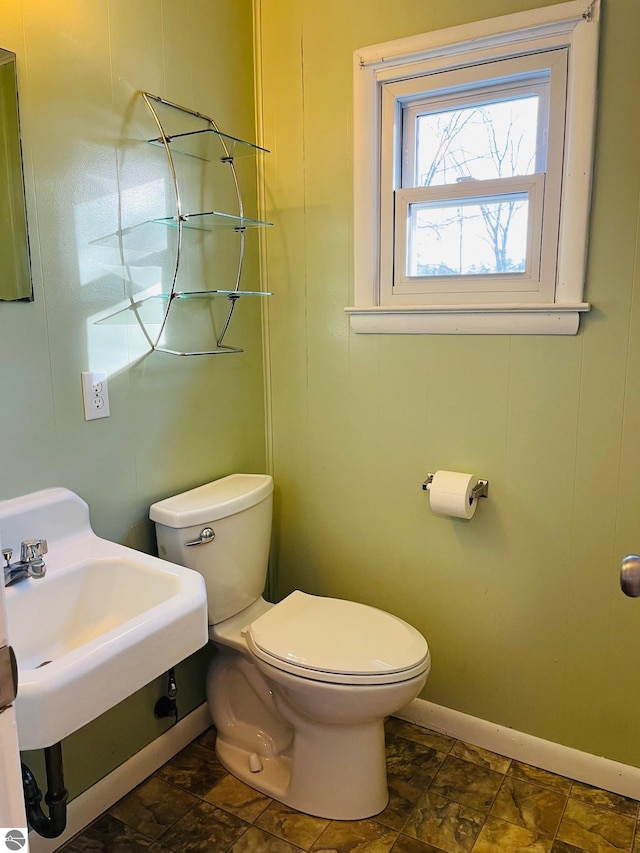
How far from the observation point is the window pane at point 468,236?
1.73 meters

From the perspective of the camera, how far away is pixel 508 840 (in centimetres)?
160

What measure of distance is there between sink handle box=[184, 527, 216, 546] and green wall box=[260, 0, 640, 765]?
1.66ft

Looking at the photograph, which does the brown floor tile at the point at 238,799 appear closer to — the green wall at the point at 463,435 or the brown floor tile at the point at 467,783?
the brown floor tile at the point at 467,783

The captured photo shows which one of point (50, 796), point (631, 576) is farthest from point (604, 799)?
point (50, 796)

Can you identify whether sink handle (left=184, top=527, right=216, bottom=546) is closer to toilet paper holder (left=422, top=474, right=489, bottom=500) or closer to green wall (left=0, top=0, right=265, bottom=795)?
green wall (left=0, top=0, right=265, bottom=795)

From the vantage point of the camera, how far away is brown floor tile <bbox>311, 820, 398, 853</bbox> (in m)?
1.58

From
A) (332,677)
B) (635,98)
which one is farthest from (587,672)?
(635,98)

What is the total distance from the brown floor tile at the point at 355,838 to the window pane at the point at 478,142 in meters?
1.76

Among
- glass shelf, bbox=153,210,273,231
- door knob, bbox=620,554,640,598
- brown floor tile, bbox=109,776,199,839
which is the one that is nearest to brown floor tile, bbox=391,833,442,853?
brown floor tile, bbox=109,776,199,839

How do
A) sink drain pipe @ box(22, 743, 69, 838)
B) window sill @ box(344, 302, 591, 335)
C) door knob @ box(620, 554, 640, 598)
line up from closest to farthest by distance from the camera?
door knob @ box(620, 554, 640, 598)
sink drain pipe @ box(22, 743, 69, 838)
window sill @ box(344, 302, 591, 335)

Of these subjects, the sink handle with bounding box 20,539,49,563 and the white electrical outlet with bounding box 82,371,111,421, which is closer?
the sink handle with bounding box 20,539,49,563

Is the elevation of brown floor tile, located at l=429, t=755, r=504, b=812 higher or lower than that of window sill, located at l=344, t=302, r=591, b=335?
lower

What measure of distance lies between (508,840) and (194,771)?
2.88 ft

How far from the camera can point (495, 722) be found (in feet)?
6.28
